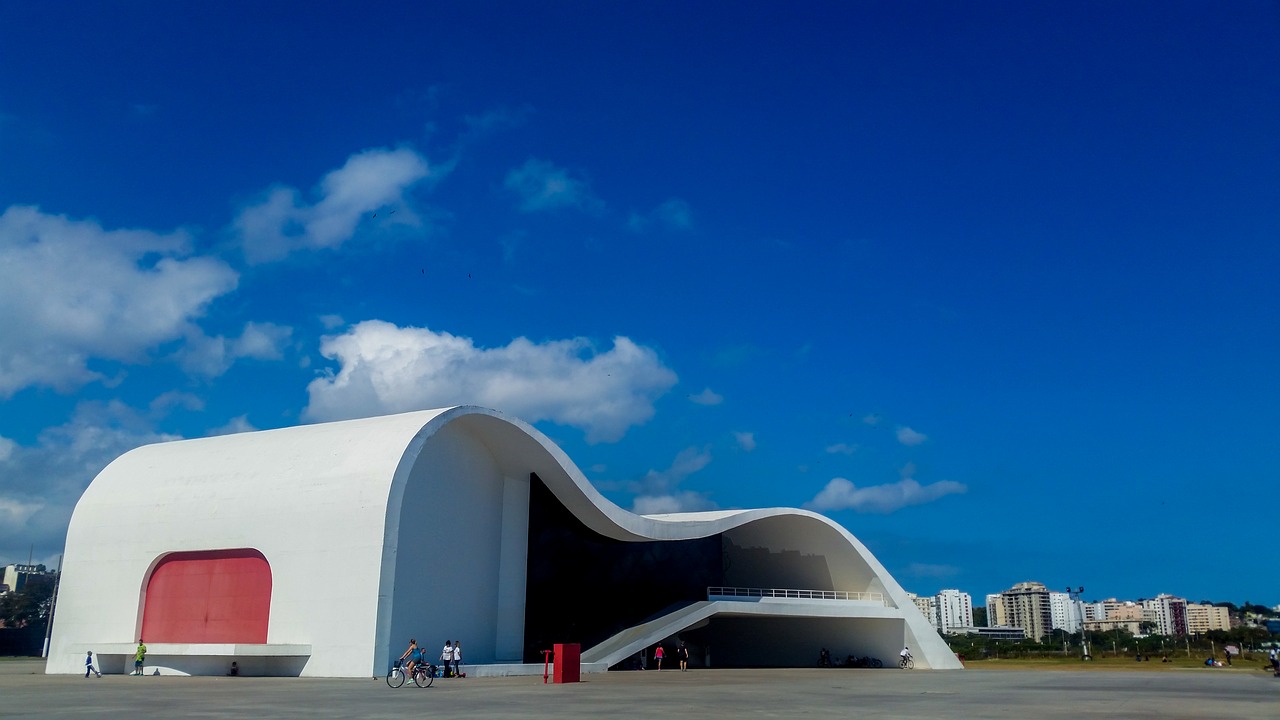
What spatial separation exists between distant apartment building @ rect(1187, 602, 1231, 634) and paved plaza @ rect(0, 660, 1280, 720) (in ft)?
425

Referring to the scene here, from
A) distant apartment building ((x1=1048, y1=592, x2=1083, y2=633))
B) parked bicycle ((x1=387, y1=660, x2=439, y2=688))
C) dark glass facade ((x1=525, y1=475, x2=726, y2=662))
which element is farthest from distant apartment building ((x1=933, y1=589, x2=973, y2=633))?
parked bicycle ((x1=387, y1=660, x2=439, y2=688))

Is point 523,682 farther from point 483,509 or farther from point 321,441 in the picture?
point 321,441

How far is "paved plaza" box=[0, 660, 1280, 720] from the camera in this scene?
1320cm

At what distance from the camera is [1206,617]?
138 metres

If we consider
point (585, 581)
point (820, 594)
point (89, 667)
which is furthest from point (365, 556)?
point (820, 594)

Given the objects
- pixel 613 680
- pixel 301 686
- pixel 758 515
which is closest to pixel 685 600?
pixel 758 515

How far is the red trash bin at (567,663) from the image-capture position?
2291cm

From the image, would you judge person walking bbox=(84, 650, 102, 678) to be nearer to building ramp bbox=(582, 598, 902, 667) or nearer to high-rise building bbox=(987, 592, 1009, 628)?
building ramp bbox=(582, 598, 902, 667)

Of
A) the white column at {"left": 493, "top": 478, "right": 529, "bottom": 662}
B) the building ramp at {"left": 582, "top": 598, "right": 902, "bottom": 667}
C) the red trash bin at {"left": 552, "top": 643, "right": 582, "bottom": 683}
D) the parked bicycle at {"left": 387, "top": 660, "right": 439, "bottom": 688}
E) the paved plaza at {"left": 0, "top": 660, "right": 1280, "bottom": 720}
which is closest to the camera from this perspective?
the paved plaza at {"left": 0, "top": 660, "right": 1280, "bottom": 720}

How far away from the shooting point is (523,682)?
74.0 ft

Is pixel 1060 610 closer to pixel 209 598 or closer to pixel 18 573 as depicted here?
pixel 18 573

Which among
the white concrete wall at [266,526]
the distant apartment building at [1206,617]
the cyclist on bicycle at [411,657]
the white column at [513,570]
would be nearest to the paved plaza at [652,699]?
the cyclist on bicycle at [411,657]

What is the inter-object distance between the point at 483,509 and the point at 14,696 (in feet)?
47.0

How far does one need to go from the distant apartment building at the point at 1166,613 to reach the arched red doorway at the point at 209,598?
400 feet
